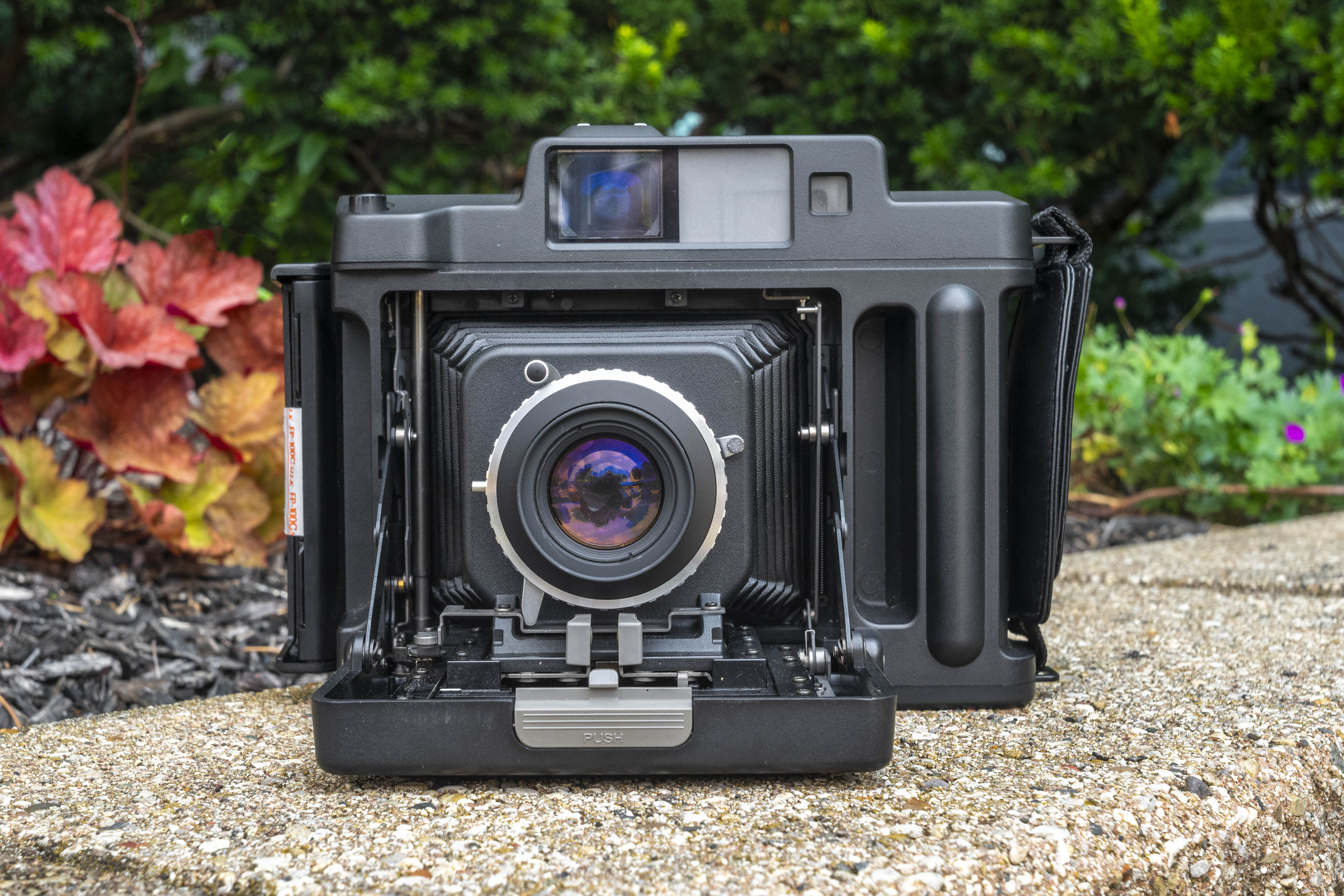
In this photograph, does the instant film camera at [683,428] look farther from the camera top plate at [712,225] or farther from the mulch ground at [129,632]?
the mulch ground at [129,632]

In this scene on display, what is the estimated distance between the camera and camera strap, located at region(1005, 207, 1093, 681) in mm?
1343

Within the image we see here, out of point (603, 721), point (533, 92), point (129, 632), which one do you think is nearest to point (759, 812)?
point (603, 721)

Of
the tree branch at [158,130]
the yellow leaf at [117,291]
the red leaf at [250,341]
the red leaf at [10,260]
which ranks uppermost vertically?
the tree branch at [158,130]

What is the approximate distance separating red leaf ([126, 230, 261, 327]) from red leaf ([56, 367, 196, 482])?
0.12 m

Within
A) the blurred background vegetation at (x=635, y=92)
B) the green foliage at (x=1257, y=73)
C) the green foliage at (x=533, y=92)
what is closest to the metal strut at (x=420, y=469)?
the blurred background vegetation at (x=635, y=92)

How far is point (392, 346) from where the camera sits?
4.41 ft

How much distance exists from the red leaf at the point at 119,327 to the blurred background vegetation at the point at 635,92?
0.56 metres

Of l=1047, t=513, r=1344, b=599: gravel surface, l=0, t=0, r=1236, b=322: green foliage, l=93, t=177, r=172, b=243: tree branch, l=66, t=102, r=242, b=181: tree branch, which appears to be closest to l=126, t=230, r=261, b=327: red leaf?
l=0, t=0, r=1236, b=322: green foliage

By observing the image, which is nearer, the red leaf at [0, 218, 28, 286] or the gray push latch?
the gray push latch

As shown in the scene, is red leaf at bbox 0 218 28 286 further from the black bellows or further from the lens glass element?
the lens glass element

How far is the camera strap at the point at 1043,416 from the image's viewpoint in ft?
4.41

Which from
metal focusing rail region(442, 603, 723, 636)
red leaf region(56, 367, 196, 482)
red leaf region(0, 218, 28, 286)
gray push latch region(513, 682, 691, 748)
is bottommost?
gray push latch region(513, 682, 691, 748)

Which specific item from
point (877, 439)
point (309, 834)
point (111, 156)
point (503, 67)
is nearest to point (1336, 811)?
point (877, 439)

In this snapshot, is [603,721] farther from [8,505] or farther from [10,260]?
[10,260]
